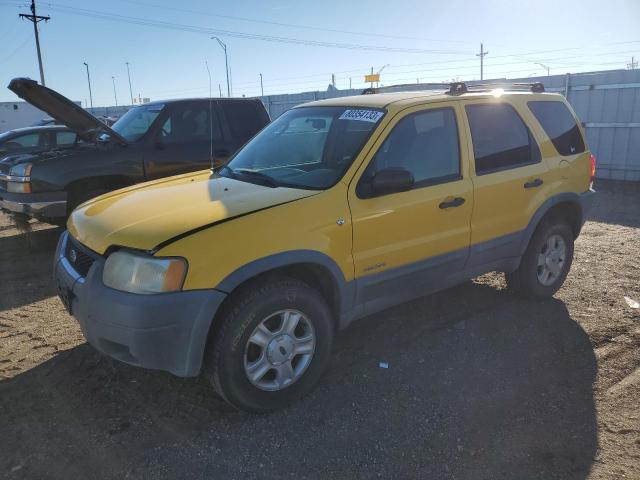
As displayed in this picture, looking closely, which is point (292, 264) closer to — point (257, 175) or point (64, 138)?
point (257, 175)

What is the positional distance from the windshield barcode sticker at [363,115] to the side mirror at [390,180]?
48cm

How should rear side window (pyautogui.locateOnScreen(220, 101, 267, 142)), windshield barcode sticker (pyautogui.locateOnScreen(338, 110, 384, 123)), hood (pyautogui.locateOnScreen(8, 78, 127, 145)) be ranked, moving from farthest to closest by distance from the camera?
rear side window (pyautogui.locateOnScreen(220, 101, 267, 142)) < hood (pyautogui.locateOnScreen(8, 78, 127, 145)) < windshield barcode sticker (pyautogui.locateOnScreen(338, 110, 384, 123))

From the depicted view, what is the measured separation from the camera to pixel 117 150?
6.71m

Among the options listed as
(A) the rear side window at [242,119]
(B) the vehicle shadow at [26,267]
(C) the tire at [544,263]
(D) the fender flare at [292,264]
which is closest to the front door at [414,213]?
(D) the fender flare at [292,264]

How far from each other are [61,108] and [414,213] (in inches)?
190

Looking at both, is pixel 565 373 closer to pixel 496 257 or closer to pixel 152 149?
pixel 496 257

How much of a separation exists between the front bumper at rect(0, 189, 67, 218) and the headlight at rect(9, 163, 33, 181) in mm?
241

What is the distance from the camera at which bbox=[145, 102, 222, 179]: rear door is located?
6.93 m

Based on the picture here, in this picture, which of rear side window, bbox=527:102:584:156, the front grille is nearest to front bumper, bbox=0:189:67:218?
the front grille

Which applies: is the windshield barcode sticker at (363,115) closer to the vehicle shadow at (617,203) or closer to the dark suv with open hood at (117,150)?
the dark suv with open hood at (117,150)

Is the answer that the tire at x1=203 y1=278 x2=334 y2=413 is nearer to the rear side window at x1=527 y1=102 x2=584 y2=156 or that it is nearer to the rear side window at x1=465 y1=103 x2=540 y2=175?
the rear side window at x1=465 y1=103 x2=540 y2=175

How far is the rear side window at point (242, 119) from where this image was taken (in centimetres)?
754

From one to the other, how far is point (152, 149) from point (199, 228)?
4.46 meters

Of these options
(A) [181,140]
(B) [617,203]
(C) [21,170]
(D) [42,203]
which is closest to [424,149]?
(A) [181,140]
